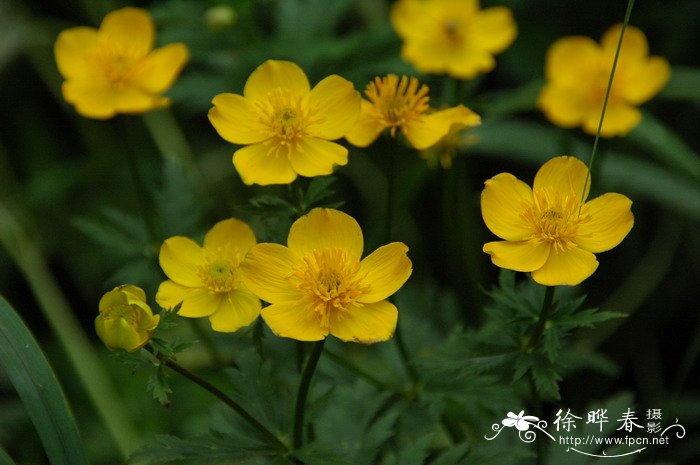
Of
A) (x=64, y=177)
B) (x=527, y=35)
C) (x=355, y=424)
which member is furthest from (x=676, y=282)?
(x=64, y=177)

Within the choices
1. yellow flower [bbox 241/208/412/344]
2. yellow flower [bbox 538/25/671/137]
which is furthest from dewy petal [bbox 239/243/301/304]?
yellow flower [bbox 538/25/671/137]

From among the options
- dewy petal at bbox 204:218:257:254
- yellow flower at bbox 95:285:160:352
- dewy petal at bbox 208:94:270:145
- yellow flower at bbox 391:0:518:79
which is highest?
yellow flower at bbox 391:0:518:79

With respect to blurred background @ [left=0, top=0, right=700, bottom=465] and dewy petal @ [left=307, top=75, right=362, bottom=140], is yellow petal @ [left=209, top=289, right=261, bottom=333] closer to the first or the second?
dewy petal @ [left=307, top=75, right=362, bottom=140]

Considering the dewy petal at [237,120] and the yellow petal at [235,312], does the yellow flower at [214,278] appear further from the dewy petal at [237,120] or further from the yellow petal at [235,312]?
the dewy petal at [237,120]

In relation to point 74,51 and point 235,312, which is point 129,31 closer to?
point 74,51

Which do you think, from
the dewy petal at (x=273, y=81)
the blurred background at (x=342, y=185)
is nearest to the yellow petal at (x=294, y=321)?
the dewy petal at (x=273, y=81)

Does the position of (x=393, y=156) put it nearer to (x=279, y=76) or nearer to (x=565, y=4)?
(x=279, y=76)
